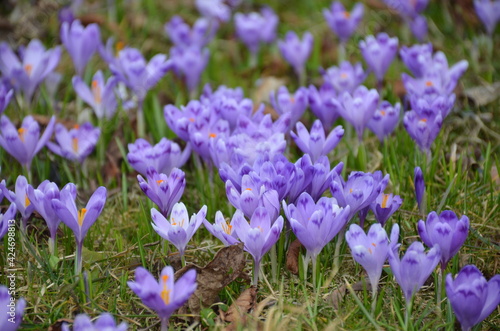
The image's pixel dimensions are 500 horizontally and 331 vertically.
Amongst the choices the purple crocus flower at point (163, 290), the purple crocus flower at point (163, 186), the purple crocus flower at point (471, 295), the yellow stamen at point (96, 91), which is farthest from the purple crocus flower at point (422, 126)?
the yellow stamen at point (96, 91)

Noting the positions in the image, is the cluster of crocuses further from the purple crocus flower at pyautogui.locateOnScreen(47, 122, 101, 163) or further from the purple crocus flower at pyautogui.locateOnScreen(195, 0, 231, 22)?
the purple crocus flower at pyautogui.locateOnScreen(195, 0, 231, 22)

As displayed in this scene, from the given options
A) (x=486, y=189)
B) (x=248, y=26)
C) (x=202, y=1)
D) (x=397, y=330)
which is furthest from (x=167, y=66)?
(x=397, y=330)

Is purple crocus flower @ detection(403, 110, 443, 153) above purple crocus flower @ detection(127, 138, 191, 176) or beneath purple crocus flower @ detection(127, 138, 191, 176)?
above

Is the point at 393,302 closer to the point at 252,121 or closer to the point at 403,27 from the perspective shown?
the point at 252,121

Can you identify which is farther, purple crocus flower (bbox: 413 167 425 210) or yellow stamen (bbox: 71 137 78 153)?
yellow stamen (bbox: 71 137 78 153)

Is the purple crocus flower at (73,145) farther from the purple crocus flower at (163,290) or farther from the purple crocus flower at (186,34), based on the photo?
the purple crocus flower at (186,34)

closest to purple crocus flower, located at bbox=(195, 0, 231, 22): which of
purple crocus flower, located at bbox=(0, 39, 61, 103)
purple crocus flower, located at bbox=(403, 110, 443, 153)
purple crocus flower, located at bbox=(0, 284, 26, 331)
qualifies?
purple crocus flower, located at bbox=(0, 39, 61, 103)
